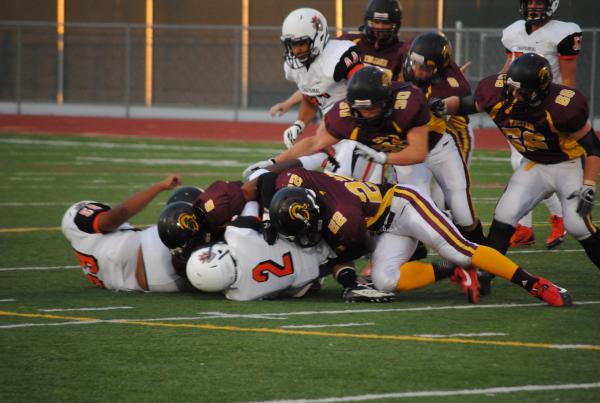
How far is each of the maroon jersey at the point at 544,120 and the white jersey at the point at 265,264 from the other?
142 cm

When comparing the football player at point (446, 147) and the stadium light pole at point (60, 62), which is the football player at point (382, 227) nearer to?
the football player at point (446, 147)

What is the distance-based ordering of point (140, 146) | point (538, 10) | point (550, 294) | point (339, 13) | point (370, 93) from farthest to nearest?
point (339, 13) < point (140, 146) < point (538, 10) < point (370, 93) < point (550, 294)

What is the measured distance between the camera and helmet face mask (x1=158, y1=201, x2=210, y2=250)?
6801mm

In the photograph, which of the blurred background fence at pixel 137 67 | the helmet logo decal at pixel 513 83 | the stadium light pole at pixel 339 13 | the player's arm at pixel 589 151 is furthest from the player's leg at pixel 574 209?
the stadium light pole at pixel 339 13

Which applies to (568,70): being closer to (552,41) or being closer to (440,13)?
(552,41)

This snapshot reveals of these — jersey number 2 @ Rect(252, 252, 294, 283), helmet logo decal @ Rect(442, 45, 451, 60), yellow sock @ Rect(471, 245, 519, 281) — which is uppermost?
helmet logo decal @ Rect(442, 45, 451, 60)

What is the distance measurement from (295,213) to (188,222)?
680 mm

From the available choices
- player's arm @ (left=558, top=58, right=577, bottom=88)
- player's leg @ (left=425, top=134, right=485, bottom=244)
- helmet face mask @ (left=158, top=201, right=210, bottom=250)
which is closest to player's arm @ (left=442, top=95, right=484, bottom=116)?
player's leg @ (left=425, top=134, right=485, bottom=244)

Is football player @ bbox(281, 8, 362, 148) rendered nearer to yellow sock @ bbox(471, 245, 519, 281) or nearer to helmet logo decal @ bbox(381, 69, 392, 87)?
helmet logo decal @ bbox(381, 69, 392, 87)

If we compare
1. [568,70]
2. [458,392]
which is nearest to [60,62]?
[568,70]

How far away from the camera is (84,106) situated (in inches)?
936

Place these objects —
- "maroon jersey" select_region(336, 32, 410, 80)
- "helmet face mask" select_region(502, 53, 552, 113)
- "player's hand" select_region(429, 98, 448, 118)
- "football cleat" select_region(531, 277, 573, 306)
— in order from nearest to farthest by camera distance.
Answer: "football cleat" select_region(531, 277, 573, 306) < "helmet face mask" select_region(502, 53, 552, 113) < "player's hand" select_region(429, 98, 448, 118) < "maroon jersey" select_region(336, 32, 410, 80)

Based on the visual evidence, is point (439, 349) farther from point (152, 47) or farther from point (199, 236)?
point (152, 47)

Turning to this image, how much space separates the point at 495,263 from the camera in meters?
6.75
